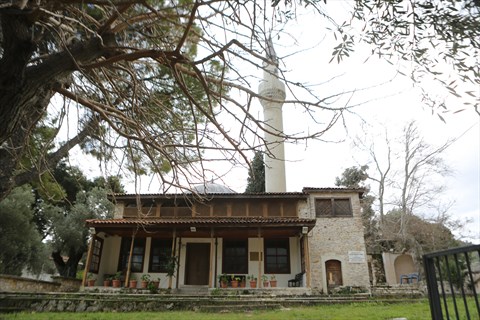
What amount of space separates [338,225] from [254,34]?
1490 centimetres

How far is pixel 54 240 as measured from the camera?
20.8m

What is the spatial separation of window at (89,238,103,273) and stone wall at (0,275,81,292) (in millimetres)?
1645

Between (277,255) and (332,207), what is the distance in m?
3.66

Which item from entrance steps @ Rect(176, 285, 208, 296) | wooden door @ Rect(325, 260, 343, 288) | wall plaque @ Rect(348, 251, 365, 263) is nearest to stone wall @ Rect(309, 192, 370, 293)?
wall plaque @ Rect(348, 251, 365, 263)

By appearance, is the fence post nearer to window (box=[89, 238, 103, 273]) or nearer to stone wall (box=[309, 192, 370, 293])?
stone wall (box=[309, 192, 370, 293])

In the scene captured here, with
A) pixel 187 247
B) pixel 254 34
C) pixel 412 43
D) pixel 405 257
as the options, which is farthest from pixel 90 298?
pixel 405 257

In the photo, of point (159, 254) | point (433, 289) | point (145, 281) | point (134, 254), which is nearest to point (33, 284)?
point (145, 281)

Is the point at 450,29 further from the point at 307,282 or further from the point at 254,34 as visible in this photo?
the point at 307,282

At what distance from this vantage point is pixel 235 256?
16469 mm

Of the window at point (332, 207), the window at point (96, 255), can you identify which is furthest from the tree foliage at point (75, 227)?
the window at point (332, 207)

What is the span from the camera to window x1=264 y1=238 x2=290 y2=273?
636 inches

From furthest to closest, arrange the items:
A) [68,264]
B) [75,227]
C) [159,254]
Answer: [68,264] → [75,227] → [159,254]

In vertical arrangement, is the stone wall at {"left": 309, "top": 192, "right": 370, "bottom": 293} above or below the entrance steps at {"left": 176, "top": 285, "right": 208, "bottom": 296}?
above

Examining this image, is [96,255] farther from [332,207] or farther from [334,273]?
[332,207]
